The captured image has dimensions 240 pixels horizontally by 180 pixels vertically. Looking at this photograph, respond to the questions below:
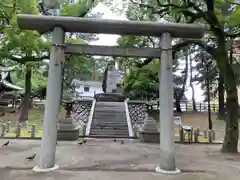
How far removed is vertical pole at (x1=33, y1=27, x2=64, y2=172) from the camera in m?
6.45

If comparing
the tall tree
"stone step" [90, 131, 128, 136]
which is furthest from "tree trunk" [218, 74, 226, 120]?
the tall tree

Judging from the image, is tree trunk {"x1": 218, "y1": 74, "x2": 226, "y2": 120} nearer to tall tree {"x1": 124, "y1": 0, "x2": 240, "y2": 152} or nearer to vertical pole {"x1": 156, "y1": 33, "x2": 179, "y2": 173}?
tall tree {"x1": 124, "y1": 0, "x2": 240, "y2": 152}

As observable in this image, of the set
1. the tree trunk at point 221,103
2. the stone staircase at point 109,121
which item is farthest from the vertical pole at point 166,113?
the tree trunk at point 221,103

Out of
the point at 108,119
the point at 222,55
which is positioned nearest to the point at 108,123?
the point at 108,119

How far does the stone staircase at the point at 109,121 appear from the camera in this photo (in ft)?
50.0

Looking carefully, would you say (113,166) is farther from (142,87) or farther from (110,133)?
(142,87)

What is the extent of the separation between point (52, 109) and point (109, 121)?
1082 cm

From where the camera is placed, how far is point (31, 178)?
5.71m

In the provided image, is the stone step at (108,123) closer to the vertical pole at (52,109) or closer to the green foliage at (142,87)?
the green foliage at (142,87)

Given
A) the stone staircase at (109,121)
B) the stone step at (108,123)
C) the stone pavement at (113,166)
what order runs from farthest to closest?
the stone step at (108,123) → the stone staircase at (109,121) → the stone pavement at (113,166)

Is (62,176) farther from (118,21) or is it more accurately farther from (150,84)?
(150,84)

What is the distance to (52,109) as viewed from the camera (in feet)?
21.5

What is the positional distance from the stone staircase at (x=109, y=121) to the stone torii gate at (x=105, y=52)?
27.2 feet

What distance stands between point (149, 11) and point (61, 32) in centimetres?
A: 647
